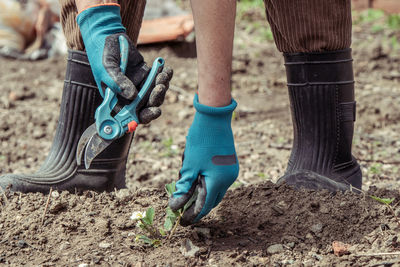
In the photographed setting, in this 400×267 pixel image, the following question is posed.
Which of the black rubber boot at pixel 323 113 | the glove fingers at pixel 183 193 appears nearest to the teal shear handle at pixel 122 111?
the glove fingers at pixel 183 193

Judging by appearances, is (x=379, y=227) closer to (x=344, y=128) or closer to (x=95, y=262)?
(x=344, y=128)

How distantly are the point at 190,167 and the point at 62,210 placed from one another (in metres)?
0.62

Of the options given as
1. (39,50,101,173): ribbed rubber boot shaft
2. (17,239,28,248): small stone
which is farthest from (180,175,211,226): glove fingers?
(39,50,101,173): ribbed rubber boot shaft

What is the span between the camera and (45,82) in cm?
473

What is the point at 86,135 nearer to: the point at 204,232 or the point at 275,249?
the point at 204,232

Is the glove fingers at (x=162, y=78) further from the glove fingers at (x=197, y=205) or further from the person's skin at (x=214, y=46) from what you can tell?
the glove fingers at (x=197, y=205)

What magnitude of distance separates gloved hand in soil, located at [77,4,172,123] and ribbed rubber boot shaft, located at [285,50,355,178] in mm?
673

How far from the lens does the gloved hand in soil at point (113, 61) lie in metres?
1.52

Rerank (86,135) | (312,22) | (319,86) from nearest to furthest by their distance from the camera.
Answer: (86,135) < (312,22) < (319,86)

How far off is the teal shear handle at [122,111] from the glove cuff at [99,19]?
0.27 feet

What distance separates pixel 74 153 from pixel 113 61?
0.67 m

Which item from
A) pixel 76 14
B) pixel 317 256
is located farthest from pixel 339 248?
pixel 76 14

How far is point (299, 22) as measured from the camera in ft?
6.17

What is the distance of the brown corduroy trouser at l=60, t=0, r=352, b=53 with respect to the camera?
1.88 m
